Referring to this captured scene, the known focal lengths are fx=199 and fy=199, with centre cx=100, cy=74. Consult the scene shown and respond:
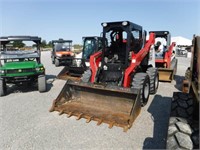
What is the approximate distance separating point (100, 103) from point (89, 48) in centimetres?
651

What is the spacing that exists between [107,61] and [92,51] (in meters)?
5.05

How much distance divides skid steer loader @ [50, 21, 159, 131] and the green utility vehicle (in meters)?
2.11

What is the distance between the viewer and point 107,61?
624 centimetres

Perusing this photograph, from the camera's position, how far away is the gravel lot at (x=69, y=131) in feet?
12.1

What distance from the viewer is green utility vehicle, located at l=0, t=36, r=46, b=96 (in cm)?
704

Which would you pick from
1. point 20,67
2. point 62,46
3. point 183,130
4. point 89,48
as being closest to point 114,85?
point 183,130

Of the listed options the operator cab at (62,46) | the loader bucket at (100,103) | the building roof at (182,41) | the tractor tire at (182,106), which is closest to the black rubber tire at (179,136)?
the tractor tire at (182,106)

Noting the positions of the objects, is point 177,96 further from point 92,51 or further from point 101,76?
point 92,51

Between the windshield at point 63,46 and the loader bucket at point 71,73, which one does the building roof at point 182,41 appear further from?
the loader bucket at point 71,73

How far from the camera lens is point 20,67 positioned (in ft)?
23.4

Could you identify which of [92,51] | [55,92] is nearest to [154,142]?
[55,92]

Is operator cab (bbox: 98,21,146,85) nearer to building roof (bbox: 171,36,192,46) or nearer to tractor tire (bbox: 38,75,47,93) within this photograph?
tractor tire (bbox: 38,75,47,93)

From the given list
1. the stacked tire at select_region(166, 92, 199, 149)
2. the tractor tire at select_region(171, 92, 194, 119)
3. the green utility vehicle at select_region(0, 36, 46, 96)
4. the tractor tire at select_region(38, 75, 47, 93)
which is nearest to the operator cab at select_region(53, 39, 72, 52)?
the green utility vehicle at select_region(0, 36, 46, 96)

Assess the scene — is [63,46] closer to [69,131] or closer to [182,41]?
[69,131]
